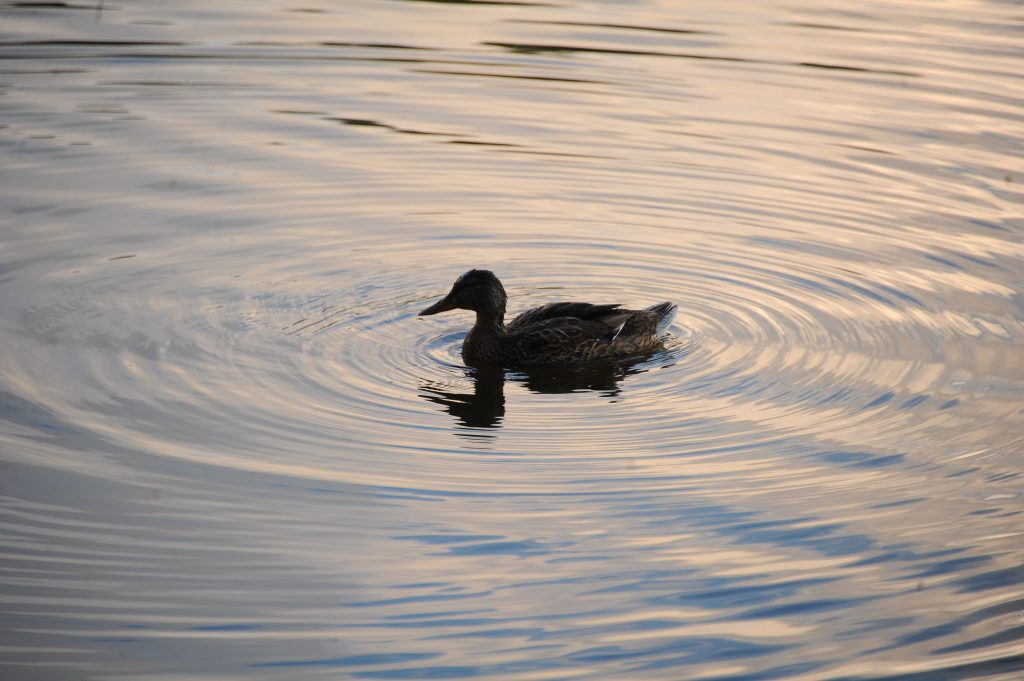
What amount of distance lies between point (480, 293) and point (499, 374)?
0.68 metres

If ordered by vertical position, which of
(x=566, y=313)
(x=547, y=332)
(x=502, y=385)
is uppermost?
(x=566, y=313)

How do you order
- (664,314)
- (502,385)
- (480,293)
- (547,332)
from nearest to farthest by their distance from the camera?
(502,385) → (547,332) → (480,293) → (664,314)

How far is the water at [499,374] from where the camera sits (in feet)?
20.8

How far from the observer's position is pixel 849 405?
8805mm

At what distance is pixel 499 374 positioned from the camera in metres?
9.75

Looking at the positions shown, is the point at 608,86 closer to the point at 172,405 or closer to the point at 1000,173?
the point at 1000,173

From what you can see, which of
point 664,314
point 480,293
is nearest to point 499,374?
point 480,293

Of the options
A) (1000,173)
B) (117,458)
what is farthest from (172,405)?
(1000,173)

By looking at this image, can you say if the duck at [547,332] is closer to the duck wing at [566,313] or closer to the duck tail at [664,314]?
the duck wing at [566,313]

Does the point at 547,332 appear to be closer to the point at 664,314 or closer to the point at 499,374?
the point at 499,374

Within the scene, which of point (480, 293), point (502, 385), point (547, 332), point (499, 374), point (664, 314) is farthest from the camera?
point (664, 314)

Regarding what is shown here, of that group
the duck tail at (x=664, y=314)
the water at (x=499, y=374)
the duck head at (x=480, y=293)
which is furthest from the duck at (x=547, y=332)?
the water at (x=499, y=374)

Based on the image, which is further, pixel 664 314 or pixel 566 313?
pixel 664 314

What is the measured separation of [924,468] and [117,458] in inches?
183
